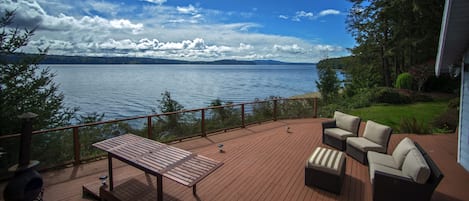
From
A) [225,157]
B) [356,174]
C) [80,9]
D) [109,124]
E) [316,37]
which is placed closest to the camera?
[356,174]

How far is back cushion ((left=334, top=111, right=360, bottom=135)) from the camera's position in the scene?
18.3 ft

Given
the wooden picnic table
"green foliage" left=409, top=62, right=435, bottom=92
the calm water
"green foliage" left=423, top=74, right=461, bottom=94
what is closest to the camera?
the wooden picnic table

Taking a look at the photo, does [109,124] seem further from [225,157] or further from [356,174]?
[356,174]

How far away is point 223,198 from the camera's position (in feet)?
11.1

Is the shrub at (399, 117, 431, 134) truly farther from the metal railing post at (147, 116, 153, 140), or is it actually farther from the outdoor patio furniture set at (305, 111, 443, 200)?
the metal railing post at (147, 116, 153, 140)

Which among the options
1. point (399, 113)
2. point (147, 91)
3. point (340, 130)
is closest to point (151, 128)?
point (340, 130)

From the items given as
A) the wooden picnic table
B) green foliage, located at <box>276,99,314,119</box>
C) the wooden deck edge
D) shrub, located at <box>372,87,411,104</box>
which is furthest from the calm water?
shrub, located at <box>372,87,411,104</box>

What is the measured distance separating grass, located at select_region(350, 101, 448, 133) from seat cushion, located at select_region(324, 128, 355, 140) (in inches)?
158

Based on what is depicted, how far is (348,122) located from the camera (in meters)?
5.73

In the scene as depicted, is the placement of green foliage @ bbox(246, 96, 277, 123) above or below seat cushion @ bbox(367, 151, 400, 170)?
above

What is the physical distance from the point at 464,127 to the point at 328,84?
34.4 feet

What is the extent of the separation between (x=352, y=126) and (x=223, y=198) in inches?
152

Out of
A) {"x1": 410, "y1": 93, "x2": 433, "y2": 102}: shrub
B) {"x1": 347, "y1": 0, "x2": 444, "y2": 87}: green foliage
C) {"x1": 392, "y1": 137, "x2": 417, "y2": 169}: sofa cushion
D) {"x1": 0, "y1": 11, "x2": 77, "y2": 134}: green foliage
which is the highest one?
{"x1": 347, "y1": 0, "x2": 444, "y2": 87}: green foliage

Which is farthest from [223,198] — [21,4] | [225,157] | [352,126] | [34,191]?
[21,4]
